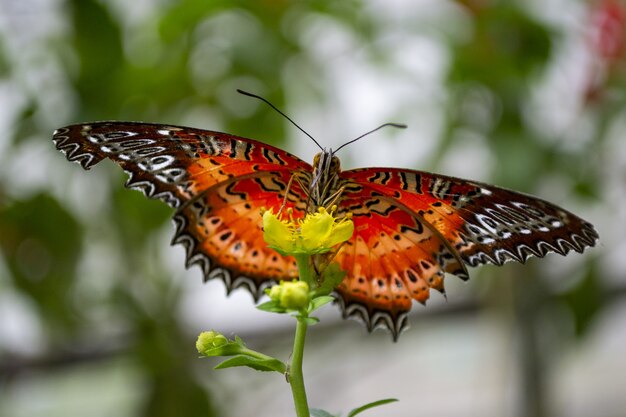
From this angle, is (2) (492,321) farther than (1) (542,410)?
Yes

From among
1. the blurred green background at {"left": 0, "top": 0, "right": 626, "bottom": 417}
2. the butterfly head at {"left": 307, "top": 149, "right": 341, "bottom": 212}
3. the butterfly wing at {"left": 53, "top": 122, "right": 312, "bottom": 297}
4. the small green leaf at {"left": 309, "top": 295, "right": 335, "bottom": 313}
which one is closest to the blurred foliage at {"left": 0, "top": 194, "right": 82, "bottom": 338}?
the blurred green background at {"left": 0, "top": 0, "right": 626, "bottom": 417}

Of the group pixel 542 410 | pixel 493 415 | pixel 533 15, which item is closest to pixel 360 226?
pixel 542 410

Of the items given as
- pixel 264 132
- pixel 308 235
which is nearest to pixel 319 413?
pixel 308 235

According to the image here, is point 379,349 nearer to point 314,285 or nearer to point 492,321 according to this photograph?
point 492,321

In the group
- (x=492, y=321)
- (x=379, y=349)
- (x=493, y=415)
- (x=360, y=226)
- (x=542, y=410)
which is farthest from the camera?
(x=493, y=415)

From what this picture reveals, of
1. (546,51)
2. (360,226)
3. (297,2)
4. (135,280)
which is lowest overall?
(360,226)

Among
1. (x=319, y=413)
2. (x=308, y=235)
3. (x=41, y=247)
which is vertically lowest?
(x=319, y=413)

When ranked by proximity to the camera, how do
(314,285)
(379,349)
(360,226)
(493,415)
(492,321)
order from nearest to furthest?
(314,285) → (360,226) → (492,321) → (379,349) → (493,415)

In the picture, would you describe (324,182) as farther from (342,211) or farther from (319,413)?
(319,413)
